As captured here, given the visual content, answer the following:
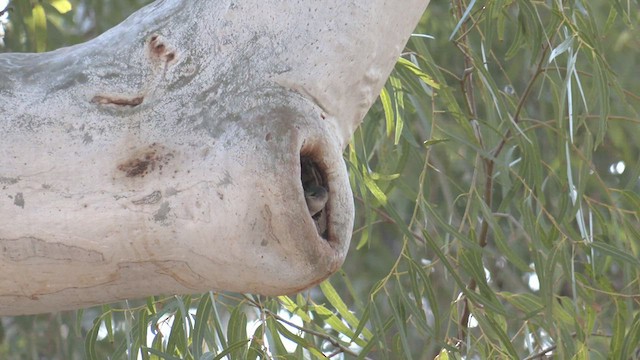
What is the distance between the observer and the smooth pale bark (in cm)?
104

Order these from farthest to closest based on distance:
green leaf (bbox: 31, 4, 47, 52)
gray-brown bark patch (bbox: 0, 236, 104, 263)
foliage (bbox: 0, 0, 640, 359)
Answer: green leaf (bbox: 31, 4, 47, 52)
foliage (bbox: 0, 0, 640, 359)
gray-brown bark patch (bbox: 0, 236, 104, 263)

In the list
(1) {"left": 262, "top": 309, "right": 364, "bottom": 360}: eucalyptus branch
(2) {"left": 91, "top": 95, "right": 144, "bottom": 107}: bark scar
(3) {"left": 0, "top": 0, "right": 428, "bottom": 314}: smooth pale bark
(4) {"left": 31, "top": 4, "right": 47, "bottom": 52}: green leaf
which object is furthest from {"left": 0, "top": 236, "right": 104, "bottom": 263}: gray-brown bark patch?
(4) {"left": 31, "top": 4, "right": 47, "bottom": 52}: green leaf

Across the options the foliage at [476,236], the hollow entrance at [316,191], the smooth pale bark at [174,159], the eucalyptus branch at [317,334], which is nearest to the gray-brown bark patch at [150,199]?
the smooth pale bark at [174,159]

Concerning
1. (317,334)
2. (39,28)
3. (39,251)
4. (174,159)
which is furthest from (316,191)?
(39,28)

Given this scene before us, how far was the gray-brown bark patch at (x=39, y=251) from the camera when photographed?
1.04 m

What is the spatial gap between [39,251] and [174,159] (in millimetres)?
134

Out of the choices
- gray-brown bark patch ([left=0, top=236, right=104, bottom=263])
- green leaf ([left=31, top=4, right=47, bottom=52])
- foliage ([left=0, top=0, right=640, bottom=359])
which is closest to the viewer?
gray-brown bark patch ([left=0, top=236, right=104, bottom=263])

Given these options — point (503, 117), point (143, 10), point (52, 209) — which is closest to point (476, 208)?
point (503, 117)

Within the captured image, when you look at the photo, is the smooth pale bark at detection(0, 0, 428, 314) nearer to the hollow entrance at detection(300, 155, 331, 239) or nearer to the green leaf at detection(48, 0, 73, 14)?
the hollow entrance at detection(300, 155, 331, 239)

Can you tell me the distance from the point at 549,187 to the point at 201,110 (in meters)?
1.63

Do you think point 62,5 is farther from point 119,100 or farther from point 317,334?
point 119,100

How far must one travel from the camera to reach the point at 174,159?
1060 millimetres

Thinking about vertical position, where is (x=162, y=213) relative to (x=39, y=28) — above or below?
below

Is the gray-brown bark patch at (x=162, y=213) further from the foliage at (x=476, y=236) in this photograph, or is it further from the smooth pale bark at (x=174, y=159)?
the foliage at (x=476, y=236)
